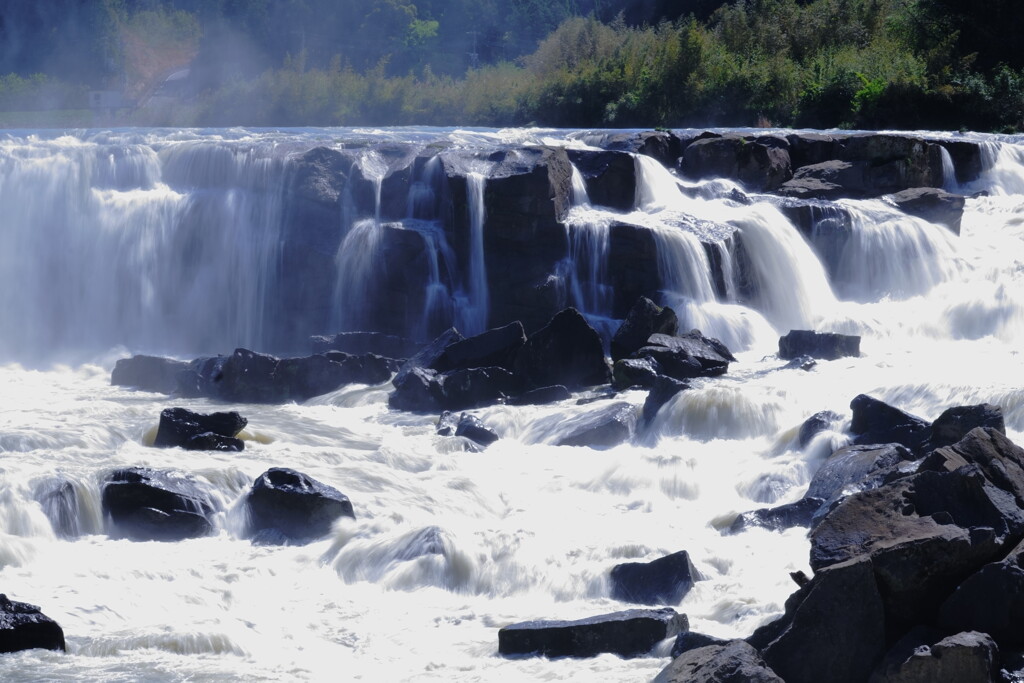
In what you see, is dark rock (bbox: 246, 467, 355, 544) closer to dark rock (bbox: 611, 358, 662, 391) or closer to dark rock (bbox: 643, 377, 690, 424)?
dark rock (bbox: 643, 377, 690, 424)

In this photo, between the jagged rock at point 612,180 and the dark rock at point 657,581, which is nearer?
the dark rock at point 657,581

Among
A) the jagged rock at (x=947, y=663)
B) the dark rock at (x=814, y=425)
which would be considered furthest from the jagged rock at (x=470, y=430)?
the jagged rock at (x=947, y=663)

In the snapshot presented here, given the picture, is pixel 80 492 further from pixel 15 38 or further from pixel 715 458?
pixel 15 38

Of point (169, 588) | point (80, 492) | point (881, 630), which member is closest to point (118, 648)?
point (169, 588)

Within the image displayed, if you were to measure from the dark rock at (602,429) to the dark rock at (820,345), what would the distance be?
3.41 metres

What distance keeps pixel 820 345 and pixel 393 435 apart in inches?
230

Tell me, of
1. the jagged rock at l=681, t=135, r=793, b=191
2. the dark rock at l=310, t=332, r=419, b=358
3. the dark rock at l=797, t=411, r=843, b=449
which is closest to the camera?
the dark rock at l=797, t=411, r=843, b=449

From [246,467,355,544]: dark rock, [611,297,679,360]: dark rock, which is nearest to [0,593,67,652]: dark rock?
[246,467,355,544]: dark rock

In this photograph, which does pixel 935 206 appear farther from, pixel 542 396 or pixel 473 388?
pixel 473 388

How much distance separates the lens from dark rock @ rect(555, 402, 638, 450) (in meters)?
13.1

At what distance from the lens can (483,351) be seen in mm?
15656

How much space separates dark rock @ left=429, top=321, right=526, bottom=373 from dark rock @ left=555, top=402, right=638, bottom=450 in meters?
2.27

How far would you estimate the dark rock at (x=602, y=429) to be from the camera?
1308 cm

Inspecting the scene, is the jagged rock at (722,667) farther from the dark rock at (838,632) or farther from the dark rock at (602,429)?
the dark rock at (602,429)
